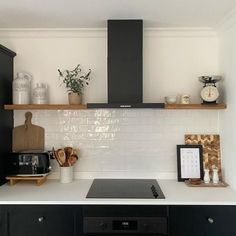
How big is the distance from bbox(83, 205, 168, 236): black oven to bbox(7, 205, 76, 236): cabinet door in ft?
0.42

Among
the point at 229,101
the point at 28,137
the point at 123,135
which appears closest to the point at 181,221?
the point at 123,135

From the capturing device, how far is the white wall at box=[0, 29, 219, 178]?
7.91 feet

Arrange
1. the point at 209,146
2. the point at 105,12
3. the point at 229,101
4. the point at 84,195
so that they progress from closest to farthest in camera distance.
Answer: the point at 84,195
the point at 105,12
the point at 229,101
the point at 209,146

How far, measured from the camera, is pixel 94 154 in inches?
95.7

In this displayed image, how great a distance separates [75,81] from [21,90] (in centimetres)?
48

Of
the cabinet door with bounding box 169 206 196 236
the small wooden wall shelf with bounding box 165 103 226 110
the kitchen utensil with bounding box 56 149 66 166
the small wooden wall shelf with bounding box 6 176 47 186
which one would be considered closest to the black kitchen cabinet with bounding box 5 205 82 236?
the small wooden wall shelf with bounding box 6 176 47 186

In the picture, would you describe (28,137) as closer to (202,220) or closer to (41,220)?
(41,220)

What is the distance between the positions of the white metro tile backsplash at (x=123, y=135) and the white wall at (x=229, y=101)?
22 cm

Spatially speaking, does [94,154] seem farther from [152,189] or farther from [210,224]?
[210,224]

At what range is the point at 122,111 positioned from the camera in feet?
7.95

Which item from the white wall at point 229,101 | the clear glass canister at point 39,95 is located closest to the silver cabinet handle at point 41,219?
the clear glass canister at point 39,95

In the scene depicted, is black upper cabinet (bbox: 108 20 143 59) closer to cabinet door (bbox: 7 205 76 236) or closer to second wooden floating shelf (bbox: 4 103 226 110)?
second wooden floating shelf (bbox: 4 103 226 110)

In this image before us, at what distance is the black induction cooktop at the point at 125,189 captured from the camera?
1.91m

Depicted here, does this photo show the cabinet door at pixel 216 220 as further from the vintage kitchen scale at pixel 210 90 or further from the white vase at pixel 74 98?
the white vase at pixel 74 98
